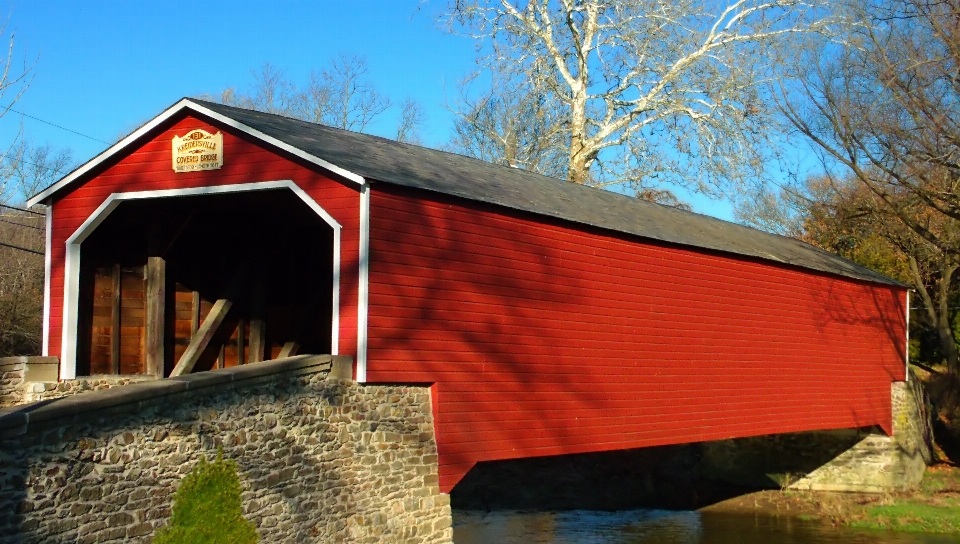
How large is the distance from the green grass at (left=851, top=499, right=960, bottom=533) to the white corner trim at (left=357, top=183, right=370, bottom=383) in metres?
13.2

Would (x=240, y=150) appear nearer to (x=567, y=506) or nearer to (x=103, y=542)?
(x=103, y=542)

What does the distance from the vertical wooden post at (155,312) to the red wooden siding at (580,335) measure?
3.88 m

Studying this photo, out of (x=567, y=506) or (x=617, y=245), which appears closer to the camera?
(x=617, y=245)

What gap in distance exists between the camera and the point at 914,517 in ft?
63.4

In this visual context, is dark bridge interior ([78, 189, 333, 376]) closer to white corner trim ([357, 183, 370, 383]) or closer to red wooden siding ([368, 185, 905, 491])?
white corner trim ([357, 183, 370, 383])

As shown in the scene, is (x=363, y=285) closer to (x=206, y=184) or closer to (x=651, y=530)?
(x=206, y=184)

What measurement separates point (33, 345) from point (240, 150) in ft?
46.1

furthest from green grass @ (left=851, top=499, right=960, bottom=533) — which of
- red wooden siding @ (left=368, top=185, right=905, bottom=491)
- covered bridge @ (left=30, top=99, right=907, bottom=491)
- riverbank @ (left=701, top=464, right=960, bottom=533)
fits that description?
covered bridge @ (left=30, top=99, right=907, bottom=491)

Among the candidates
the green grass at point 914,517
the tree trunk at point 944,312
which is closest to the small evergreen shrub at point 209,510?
the green grass at point 914,517

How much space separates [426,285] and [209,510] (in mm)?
3351

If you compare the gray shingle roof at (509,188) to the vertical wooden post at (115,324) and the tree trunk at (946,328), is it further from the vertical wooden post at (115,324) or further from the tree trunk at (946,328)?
the tree trunk at (946,328)

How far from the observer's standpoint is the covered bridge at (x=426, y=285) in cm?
1064

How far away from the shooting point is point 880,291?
20.8 meters

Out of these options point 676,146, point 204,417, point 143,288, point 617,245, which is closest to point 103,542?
point 204,417
